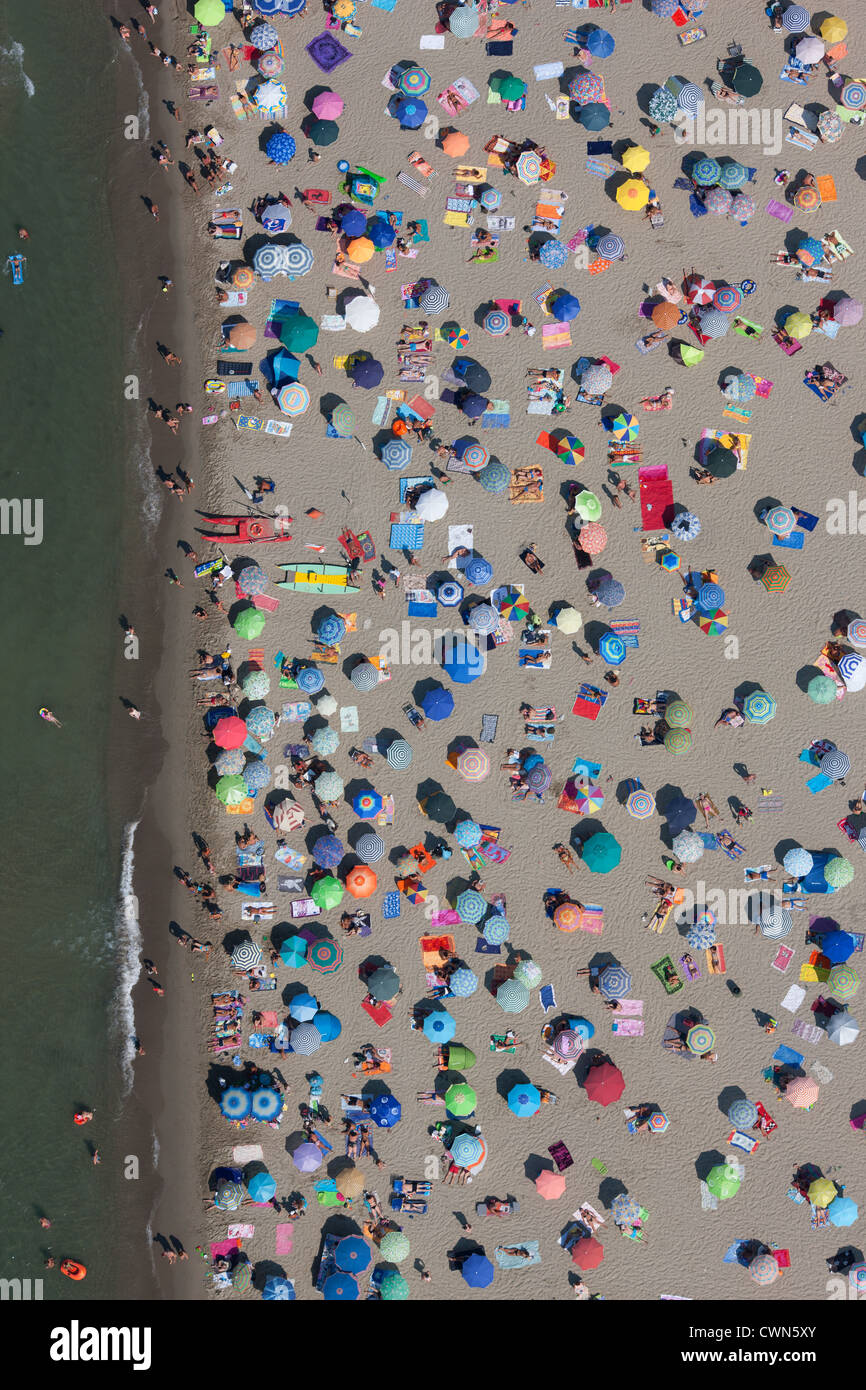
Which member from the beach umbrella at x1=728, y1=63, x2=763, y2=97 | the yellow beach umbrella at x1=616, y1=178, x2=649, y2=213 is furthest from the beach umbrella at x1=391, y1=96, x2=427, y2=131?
the beach umbrella at x1=728, y1=63, x2=763, y2=97

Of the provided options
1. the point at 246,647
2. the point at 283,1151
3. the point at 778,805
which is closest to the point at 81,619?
the point at 246,647

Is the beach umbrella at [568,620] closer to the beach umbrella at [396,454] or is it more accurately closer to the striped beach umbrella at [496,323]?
the beach umbrella at [396,454]

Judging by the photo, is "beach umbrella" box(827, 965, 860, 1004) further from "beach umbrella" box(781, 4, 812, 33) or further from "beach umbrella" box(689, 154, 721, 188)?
"beach umbrella" box(781, 4, 812, 33)

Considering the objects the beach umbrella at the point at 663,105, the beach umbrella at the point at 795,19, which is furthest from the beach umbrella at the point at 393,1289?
the beach umbrella at the point at 795,19

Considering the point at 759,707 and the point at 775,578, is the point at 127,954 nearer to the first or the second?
the point at 759,707

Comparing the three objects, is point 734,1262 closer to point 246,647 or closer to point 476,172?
point 246,647
